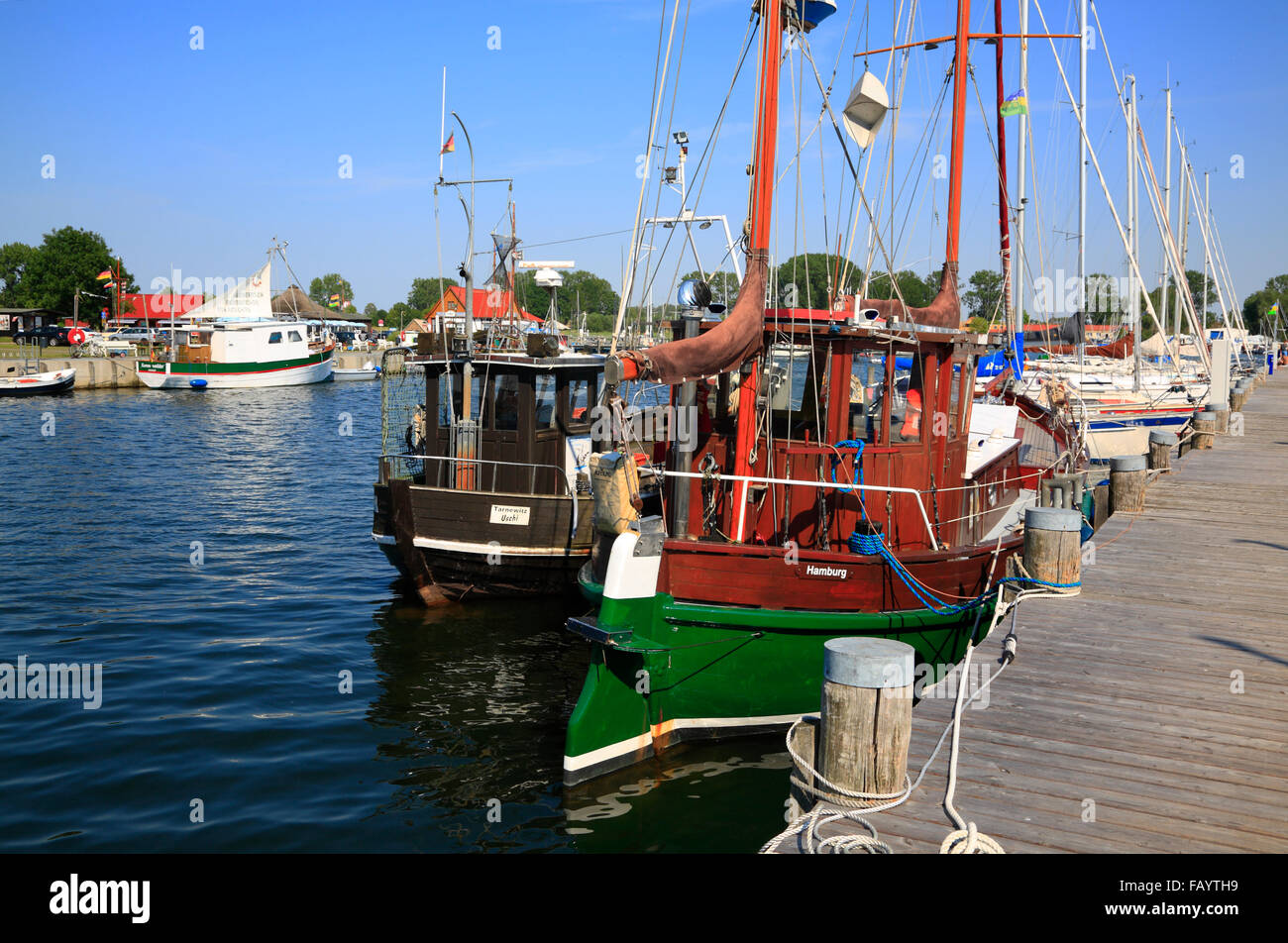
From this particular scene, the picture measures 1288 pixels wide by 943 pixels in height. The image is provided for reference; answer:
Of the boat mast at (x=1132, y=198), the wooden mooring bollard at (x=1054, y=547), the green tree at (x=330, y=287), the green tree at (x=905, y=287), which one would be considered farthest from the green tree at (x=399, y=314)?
the wooden mooring bollard at (x=1054, y=547)

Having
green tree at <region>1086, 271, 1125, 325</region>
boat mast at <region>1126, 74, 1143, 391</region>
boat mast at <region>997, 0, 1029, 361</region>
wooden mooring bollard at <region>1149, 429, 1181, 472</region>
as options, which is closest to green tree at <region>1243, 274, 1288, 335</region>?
green tree at <region>1086, 271, 1125, 325</region>

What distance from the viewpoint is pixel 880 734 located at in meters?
5.34

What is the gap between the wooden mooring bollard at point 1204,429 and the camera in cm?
1995

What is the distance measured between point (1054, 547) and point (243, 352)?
6228 centimetres

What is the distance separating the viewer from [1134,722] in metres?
6.43

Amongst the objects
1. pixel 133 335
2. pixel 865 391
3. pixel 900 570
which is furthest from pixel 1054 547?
pixel 133 335

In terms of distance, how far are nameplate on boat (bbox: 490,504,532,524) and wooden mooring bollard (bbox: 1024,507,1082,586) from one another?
7497mm

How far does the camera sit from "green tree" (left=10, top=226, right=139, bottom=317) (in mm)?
88062

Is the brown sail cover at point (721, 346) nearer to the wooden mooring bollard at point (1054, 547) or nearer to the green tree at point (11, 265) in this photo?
the wooden mooring bollard at point (1054, 547)

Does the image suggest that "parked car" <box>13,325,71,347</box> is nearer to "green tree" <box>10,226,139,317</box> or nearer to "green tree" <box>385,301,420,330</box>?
"green tree" <box>10,226,139,317</box>

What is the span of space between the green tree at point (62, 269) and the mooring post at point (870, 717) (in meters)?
97.6
